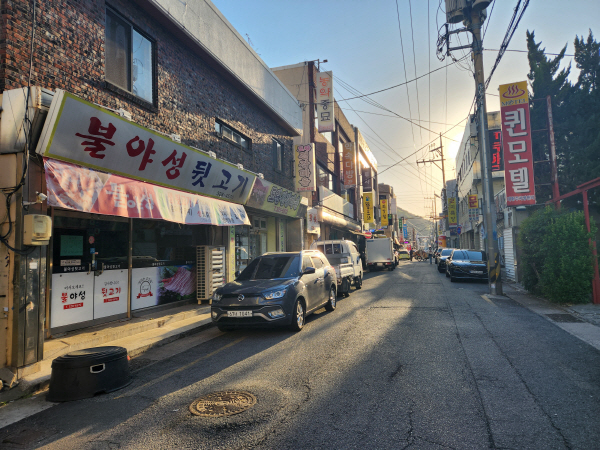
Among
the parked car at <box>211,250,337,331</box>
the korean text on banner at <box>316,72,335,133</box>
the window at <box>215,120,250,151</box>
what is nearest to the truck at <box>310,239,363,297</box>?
the parked car at <box>211,250,337,331</box>

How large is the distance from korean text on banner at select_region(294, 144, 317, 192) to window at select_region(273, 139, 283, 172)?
112 cm

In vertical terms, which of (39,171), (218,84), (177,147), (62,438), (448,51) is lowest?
(62,438)

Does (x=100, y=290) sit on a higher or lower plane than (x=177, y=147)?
lower

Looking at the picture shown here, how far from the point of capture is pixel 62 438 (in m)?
3.73

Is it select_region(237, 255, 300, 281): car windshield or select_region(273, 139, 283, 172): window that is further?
select_region(273, 139, 283, 172): window

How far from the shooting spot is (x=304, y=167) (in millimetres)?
19578

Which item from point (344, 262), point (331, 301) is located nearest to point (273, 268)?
point (331, 301)

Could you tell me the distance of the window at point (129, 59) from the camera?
8.67 meters

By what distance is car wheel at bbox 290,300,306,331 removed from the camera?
26.8ft

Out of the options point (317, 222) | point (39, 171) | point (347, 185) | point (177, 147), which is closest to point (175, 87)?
point (177, 147)

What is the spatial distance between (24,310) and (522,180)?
17.4 meters

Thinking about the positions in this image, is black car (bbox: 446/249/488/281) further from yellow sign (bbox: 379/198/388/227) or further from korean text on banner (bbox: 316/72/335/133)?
yellow sign (bbox: 379/198/388/227)

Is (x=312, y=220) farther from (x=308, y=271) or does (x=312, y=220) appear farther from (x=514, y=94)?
(x=308, y=271)

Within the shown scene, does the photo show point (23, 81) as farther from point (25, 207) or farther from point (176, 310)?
point (176, 310)
